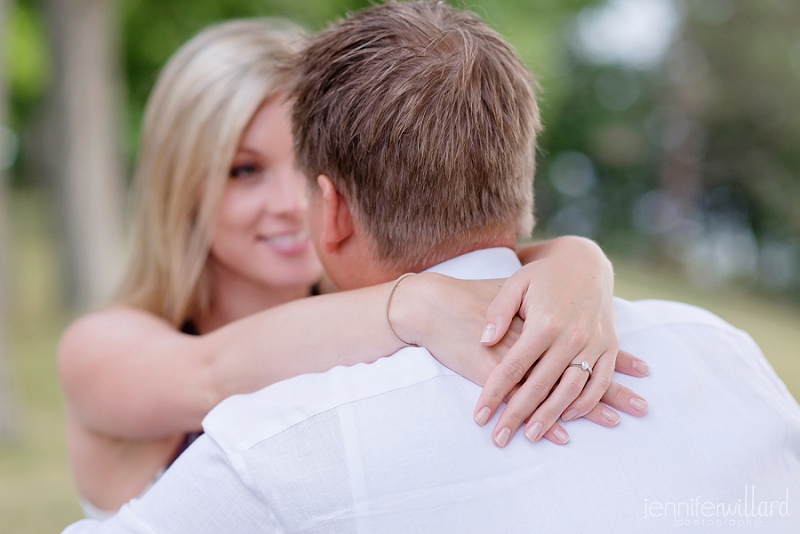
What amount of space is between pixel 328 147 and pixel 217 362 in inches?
26.2

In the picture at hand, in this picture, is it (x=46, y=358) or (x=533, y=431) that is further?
(x=46, y=358)

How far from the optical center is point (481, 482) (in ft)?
4.36

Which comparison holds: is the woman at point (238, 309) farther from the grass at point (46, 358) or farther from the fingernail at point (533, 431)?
the grass at point (46, 358)

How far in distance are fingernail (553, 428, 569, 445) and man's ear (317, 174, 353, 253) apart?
680 mm

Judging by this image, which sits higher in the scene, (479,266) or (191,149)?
(479,266)

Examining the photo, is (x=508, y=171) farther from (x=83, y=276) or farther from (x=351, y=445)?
(x=83, y=276)

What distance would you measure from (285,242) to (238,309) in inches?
17.4

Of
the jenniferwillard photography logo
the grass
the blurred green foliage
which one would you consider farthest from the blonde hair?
the blurred green foliage

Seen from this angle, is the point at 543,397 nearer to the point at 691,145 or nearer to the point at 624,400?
the point at 624,400

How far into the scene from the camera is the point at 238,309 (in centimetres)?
296

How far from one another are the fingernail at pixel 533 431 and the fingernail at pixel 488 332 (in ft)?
0.63

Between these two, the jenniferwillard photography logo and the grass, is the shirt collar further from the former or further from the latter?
the grass

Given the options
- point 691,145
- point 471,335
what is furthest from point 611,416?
point 691,145

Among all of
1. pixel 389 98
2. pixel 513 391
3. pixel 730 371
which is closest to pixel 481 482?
pixel 513 391
